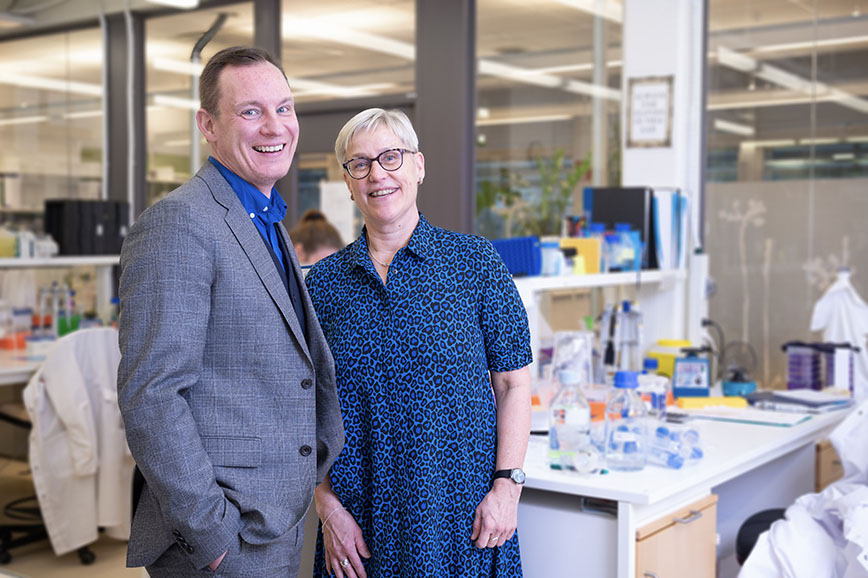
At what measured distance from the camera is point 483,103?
503 centimetres

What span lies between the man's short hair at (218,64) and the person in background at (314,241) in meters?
2.29

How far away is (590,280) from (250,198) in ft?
5.43

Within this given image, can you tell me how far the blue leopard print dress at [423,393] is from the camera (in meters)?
1.76

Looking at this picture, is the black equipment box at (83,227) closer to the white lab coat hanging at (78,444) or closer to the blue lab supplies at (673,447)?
the white lab coat hanging at (78,444)

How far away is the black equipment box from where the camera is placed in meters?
5.02

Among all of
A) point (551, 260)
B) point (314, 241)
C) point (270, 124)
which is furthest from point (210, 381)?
point (314, 241)

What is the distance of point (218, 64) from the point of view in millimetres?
1517

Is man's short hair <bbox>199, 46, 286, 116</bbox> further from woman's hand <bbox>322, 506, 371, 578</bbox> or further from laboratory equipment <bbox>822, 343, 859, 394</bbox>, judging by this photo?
laboratory equipment <bbox>822, 343, 859, 394</bbox>

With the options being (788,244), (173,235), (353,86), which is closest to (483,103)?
(353,86)

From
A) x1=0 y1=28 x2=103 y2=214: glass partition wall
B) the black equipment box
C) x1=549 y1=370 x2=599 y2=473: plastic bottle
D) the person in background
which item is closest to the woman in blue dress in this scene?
x1=549 y1=370 x2=599 y2=473: plastic bottle

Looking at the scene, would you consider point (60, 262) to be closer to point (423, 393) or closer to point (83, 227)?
point (83, 227)

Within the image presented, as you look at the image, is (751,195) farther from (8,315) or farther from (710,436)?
(8,315)

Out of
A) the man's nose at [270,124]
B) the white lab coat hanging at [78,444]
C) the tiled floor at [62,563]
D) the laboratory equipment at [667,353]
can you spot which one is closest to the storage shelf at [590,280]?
the laboratory equipment at [667,353]

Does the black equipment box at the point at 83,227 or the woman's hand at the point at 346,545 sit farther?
the black equipment box at the point at 83,227
